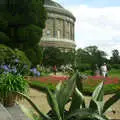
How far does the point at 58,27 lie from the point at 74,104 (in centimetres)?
8371

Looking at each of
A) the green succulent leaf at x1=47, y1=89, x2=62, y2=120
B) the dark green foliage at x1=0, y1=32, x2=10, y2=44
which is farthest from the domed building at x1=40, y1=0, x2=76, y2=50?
the green succulent leaf at x1=47, y1=89, x2=62, y2=120

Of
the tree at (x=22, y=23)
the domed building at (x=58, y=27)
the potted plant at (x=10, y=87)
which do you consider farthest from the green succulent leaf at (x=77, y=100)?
the domed building at (x=58, y=27)

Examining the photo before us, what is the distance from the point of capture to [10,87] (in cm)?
982

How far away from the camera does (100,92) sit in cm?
459

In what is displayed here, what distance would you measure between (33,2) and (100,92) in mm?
27851

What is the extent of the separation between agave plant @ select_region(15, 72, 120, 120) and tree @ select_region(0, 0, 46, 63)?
25918 millimetres

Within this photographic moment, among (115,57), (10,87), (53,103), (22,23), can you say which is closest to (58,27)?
(115,57)

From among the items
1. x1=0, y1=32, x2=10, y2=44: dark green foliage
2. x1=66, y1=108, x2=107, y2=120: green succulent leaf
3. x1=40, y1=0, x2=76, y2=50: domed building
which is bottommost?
x1=66, y1=108, x2=107, y2=120: green succulent leaf

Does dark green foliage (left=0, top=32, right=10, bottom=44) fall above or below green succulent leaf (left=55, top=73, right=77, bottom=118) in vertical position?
above

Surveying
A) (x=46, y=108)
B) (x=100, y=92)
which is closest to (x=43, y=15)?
(x=46, y=108)

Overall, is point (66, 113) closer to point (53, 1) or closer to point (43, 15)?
point (43, 15)

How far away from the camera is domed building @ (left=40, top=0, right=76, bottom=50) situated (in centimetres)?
8262

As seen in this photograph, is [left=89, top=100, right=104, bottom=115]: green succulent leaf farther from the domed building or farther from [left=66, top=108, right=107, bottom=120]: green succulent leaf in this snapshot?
the domed building

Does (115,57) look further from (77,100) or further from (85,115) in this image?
(85,115)
